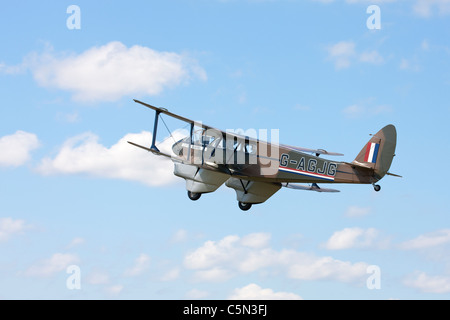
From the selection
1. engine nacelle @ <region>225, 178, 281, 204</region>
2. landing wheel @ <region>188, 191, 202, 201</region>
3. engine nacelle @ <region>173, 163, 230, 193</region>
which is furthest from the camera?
landing wheel @ <region>188, 191, 202, 201</region>

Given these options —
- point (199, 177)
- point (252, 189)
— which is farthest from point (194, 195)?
point (252, 189)

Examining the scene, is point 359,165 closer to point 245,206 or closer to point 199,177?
point 245,206

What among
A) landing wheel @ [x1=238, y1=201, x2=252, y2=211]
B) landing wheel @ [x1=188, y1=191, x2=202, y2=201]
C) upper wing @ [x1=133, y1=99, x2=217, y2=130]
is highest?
upper wing @ [x1=133, y1=99, x2=217, y2=130]

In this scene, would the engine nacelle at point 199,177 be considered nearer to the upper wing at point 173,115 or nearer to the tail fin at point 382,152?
the upper wing at point 173,115

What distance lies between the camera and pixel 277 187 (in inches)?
1288

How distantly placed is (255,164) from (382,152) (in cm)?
488

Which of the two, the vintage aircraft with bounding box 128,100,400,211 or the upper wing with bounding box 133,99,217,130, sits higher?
the upper wing with bounding box 133,99,217,130

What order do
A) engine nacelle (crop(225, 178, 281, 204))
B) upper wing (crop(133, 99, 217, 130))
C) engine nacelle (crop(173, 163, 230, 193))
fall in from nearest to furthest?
upper wing (crop(133, 99, 217, 130)) < engine nacelle (crop(173, 163, 230, 193)) < engine nacelle (crop(225, 178, 281, 204))

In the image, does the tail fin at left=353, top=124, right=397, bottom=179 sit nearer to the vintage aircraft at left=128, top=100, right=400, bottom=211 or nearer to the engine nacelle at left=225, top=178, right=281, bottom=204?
the vintage aircraft at left=128, top=100, right=400, bottom=211

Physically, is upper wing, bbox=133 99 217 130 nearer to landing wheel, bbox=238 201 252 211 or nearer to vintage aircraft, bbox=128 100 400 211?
vintage aircraft, bbox=128 100 400 211

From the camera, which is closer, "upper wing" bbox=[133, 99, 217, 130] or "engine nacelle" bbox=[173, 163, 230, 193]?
"upper wing" bbox=[133, 99, 217, 130]

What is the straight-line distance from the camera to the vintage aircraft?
2948 centimetres

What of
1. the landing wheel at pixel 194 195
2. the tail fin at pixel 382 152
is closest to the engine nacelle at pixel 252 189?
the landing wheel at pixel 194 195

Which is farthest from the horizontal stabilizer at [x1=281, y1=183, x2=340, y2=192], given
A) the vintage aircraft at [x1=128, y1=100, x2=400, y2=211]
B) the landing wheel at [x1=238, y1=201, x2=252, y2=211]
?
the landing wheel at [x1=238, y1=201, x2=252, y2=211]
